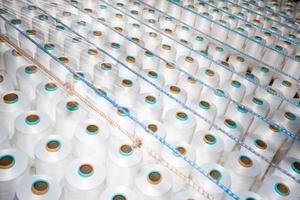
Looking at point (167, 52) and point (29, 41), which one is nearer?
point (29, 41)

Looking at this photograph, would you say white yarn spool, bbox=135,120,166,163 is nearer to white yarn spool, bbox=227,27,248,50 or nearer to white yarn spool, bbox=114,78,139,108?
white yarn spool, bbox=114,78,139,108

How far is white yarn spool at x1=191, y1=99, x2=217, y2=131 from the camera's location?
146cm

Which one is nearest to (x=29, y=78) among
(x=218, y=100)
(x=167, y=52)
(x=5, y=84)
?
(x=5, y=84)

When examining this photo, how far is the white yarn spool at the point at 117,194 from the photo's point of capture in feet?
3.44

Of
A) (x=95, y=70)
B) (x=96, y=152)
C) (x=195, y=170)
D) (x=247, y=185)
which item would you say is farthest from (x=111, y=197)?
(x=95, y=70)

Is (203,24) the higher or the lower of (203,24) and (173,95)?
the higher

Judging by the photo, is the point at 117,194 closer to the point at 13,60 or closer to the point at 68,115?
the point at 68,115

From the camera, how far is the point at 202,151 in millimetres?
1291

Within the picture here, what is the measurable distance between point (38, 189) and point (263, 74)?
1.54 m

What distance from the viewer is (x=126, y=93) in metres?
1.44

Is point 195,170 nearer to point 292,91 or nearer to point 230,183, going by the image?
point 230,183

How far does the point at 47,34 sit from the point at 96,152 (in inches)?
40.8

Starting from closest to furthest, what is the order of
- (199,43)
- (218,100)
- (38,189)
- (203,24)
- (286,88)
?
(38,189) < (218,100) < (286,88) < (199,43) < (203,24)

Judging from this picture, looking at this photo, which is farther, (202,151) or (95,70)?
(95,70)
